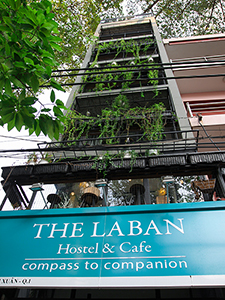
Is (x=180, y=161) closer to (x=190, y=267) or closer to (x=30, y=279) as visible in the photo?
(x=190, y=267)

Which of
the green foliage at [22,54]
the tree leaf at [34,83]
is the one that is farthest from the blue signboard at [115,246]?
the tree leaf at [34,83]

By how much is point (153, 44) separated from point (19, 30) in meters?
12.4

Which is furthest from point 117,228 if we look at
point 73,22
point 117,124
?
point 73,22

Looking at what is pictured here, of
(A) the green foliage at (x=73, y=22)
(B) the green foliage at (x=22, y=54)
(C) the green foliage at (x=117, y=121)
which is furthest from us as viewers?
(A) the green foliage at (x=73, y=22)

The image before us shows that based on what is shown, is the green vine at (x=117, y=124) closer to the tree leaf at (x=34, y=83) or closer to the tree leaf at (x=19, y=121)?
the tree leaf at (x=34, y=83)

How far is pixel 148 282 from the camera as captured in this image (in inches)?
139

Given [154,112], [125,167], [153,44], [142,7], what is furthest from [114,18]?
[125,167]

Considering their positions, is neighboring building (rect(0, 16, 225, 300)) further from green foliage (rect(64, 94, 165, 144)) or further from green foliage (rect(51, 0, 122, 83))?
green foliage (rect(51, 0, 122, 83))

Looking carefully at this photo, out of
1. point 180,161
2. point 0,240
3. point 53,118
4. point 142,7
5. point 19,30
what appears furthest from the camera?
point 142,7

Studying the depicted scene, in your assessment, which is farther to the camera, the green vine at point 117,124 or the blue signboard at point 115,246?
the green vine at point 117,124

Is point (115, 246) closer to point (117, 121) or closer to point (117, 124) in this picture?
point (117, 121)

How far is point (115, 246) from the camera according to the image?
407 cm

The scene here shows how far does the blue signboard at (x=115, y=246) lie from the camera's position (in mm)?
3633

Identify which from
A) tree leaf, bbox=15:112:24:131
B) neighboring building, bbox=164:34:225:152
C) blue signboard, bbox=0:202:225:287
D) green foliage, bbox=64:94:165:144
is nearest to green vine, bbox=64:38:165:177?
green foliage, bbox=64:94:165:144
